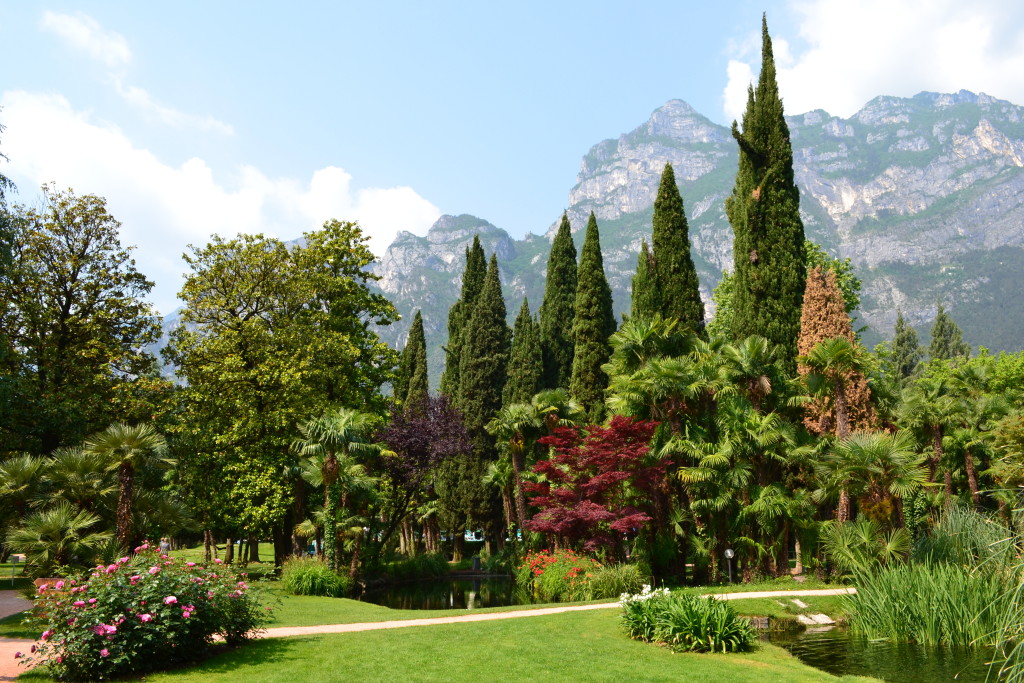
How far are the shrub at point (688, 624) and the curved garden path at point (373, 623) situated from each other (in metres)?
3.69

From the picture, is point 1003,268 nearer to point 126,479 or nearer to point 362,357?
point 362,357

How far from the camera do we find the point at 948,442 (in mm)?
32062

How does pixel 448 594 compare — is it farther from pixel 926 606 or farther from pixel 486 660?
pixel 926 606

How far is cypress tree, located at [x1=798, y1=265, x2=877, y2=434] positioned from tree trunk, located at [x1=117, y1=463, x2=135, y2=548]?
20930 mm

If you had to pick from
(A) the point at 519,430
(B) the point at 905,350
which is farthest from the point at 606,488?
(B) the point at 905,350

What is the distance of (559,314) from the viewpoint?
141 ft

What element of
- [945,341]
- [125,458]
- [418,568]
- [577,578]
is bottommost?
[418,568]

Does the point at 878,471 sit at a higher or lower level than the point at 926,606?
higher

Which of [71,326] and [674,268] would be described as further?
[674,268]

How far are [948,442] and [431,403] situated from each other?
25632 mm

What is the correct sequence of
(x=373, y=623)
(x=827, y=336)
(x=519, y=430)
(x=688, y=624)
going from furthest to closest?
(x=519, y=430), (x=827, y=336), (x=373, y=623), (x=688, y=624)

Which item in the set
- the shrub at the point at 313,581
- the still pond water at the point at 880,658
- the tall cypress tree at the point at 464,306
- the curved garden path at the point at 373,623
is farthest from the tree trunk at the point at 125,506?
the tall cypress tree at the point at 464,306

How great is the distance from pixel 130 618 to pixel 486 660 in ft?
18.4

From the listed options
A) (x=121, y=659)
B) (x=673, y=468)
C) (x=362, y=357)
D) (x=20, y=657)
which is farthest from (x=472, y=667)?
(x=362, y=357)
